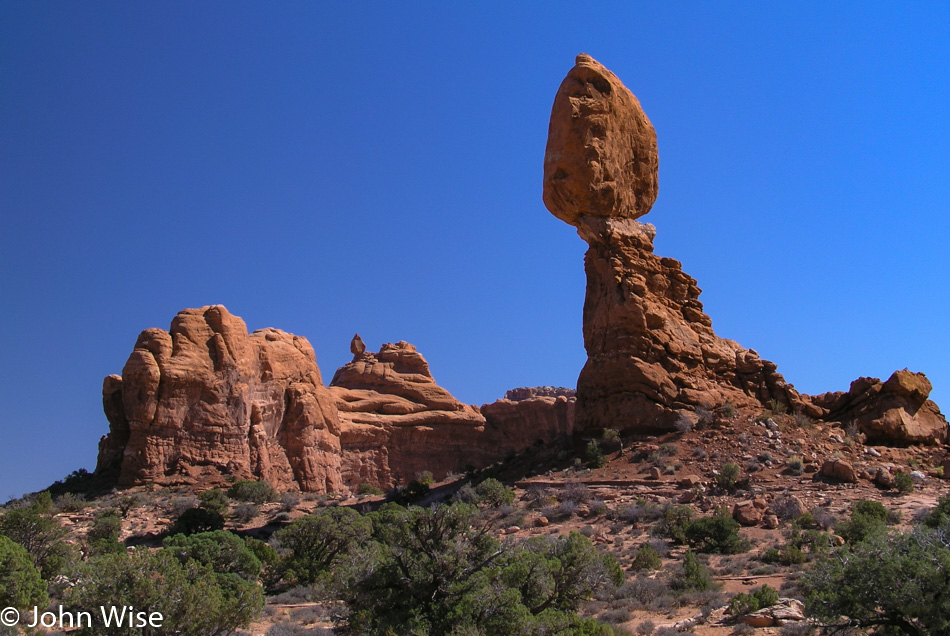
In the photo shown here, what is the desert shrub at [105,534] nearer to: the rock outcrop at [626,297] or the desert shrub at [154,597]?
the desert shrub at [154,597]

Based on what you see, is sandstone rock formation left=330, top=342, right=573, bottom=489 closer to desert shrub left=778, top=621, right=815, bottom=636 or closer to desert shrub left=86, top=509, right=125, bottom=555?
desert shrub left=86, top=509, right=125, bottom=555

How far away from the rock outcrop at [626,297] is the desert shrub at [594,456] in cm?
141

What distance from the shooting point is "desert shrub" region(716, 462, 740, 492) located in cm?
2284

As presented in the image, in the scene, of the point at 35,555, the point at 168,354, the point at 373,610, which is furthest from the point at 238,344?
the point at 373,610

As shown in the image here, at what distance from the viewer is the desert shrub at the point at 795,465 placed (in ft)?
77.6

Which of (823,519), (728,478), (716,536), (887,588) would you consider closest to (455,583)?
(887,588)

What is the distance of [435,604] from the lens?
1125 centimetres

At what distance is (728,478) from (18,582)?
58.6 ft

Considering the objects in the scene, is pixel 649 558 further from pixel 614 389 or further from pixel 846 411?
pixel 846 411

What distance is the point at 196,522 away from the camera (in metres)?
23.9

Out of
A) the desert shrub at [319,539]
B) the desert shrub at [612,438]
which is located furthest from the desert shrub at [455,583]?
the desert shrub at [612,438]

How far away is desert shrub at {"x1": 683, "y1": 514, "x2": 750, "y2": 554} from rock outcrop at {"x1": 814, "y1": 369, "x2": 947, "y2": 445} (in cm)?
1153

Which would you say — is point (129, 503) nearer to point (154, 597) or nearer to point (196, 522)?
point (196, 522)

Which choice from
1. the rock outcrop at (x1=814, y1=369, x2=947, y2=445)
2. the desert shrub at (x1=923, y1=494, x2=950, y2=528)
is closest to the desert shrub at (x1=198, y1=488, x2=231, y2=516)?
the desert shrub at (x1=923, y1=494, x2=950, y2=528)
